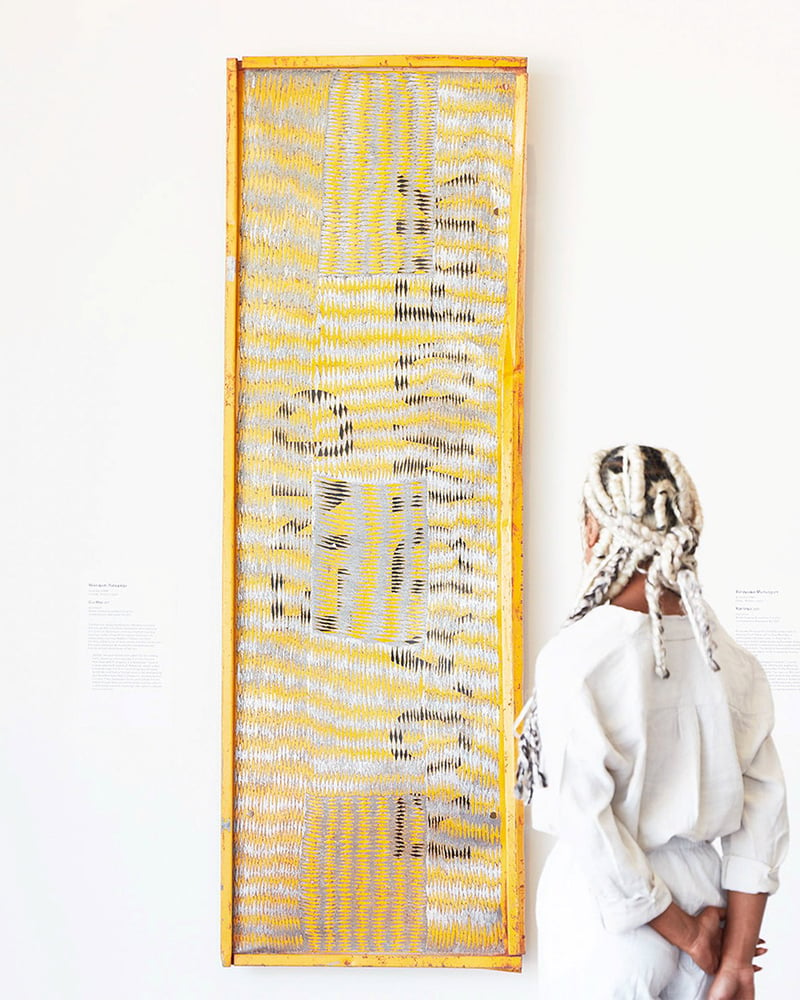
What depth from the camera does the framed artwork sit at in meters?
2.04

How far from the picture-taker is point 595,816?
50.8 inches

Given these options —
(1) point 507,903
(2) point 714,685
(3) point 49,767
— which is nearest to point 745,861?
(2) point 714,685

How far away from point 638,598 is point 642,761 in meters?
0.20

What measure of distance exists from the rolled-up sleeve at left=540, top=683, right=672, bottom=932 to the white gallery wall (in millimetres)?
795

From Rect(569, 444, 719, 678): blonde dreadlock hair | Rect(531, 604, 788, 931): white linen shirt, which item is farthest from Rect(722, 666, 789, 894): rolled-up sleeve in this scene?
Rect(569, 444, 719, 678): blonde dreadlock hair

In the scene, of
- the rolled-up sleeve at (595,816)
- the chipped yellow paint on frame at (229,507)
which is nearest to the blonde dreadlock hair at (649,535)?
the rolled-up sleeve at (595,816)

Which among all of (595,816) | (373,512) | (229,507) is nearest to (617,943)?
(595,816)

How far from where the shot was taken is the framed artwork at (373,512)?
2041 mm

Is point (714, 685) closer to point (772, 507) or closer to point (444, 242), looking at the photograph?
point (772, 507)

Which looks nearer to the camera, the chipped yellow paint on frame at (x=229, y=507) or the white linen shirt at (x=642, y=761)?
the white linen shirt at (x=642, y=761)

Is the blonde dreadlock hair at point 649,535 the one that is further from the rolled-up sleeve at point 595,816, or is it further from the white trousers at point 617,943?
the white trousers at point 617,943

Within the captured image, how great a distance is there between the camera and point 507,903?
80.1 inches

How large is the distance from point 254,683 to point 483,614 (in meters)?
0.47

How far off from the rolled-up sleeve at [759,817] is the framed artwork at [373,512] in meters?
0.64
